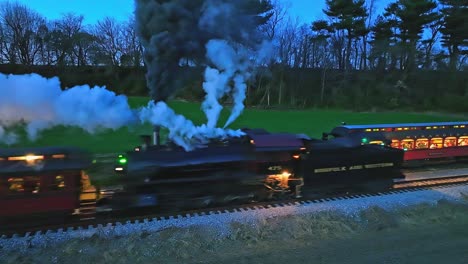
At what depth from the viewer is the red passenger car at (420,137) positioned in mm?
16875

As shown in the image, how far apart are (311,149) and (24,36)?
169ft

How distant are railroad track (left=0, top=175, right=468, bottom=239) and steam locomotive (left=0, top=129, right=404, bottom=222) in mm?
307

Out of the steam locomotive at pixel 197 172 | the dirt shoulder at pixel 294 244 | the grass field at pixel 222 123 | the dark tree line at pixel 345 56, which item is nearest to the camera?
the dirt shoulder at pixel 294 244

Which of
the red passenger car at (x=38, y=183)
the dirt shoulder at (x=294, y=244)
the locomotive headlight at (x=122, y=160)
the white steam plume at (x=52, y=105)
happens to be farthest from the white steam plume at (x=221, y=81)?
the red passenger car at (x=38, y=183)

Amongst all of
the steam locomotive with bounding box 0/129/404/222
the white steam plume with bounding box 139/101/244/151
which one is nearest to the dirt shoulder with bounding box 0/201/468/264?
the steam locomotive with bounding box 0/129/404/222

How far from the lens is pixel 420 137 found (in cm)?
1786

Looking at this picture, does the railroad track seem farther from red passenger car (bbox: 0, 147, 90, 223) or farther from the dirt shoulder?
the dirt shoulder

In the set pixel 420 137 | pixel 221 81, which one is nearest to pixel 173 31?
pixel 221 81

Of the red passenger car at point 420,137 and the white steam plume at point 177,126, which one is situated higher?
the white steam plume at point 177,126

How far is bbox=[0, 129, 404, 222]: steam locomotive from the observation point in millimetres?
8930

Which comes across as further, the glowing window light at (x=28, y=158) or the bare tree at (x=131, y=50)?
the bare tree at (x=131, y=50)

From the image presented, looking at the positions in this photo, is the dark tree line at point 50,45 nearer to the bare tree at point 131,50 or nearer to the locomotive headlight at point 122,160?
the bare tree at point 131,50

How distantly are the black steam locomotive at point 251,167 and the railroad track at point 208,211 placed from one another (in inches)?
16.0

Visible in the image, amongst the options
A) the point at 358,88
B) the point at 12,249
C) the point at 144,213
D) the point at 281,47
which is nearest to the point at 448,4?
the point at 358,88
